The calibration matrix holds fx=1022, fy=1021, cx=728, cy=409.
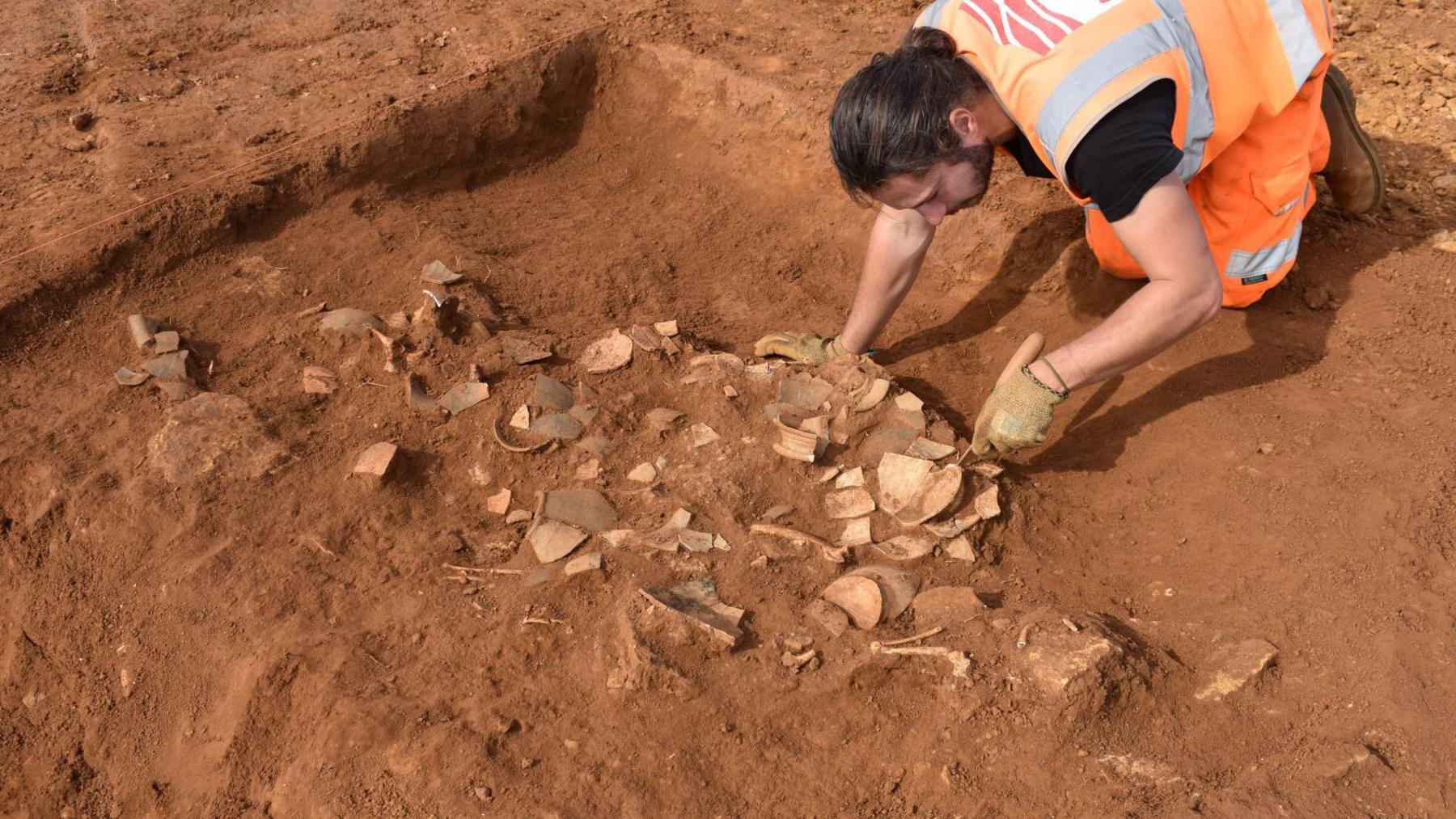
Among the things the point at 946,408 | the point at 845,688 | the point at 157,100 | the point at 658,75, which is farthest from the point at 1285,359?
the point at 157,100

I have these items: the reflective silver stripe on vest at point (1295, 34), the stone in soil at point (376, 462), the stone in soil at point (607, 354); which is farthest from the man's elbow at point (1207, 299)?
the stone in soil at point (376, 462)

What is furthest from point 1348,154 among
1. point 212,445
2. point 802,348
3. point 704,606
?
point 212,445

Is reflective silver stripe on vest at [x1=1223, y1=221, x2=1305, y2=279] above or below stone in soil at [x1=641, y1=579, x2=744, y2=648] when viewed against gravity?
below

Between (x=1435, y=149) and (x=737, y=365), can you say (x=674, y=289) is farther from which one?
(x=1435, y=149)

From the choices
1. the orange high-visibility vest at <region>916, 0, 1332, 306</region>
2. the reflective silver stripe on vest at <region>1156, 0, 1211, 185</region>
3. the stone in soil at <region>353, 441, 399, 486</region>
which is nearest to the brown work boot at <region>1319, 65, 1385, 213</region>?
the orange high-visibility vest at <region>916, 0, 1332, 306</region>

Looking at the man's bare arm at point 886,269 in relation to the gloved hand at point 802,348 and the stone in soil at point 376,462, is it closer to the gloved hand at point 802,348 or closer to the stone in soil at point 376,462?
the gloved hand at point 802,348

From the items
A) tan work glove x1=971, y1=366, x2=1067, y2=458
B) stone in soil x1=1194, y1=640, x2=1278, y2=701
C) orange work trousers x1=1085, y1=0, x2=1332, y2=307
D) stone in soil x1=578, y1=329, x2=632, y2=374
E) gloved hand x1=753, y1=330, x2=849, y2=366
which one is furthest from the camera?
gloved hand x1=753, y1=330, x2=849, y2=366

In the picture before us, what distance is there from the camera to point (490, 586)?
2.11m

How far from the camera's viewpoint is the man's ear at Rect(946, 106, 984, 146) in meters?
1.98

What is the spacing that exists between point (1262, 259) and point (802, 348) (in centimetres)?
124

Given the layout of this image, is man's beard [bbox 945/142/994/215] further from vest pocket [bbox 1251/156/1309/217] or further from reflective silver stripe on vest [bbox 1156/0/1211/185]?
vest pocket [bbox 1251/156/1309/217]

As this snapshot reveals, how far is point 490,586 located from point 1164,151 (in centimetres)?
158

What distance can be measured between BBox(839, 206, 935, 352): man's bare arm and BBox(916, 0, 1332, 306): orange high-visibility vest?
0.49 m

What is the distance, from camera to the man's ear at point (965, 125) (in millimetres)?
1976
